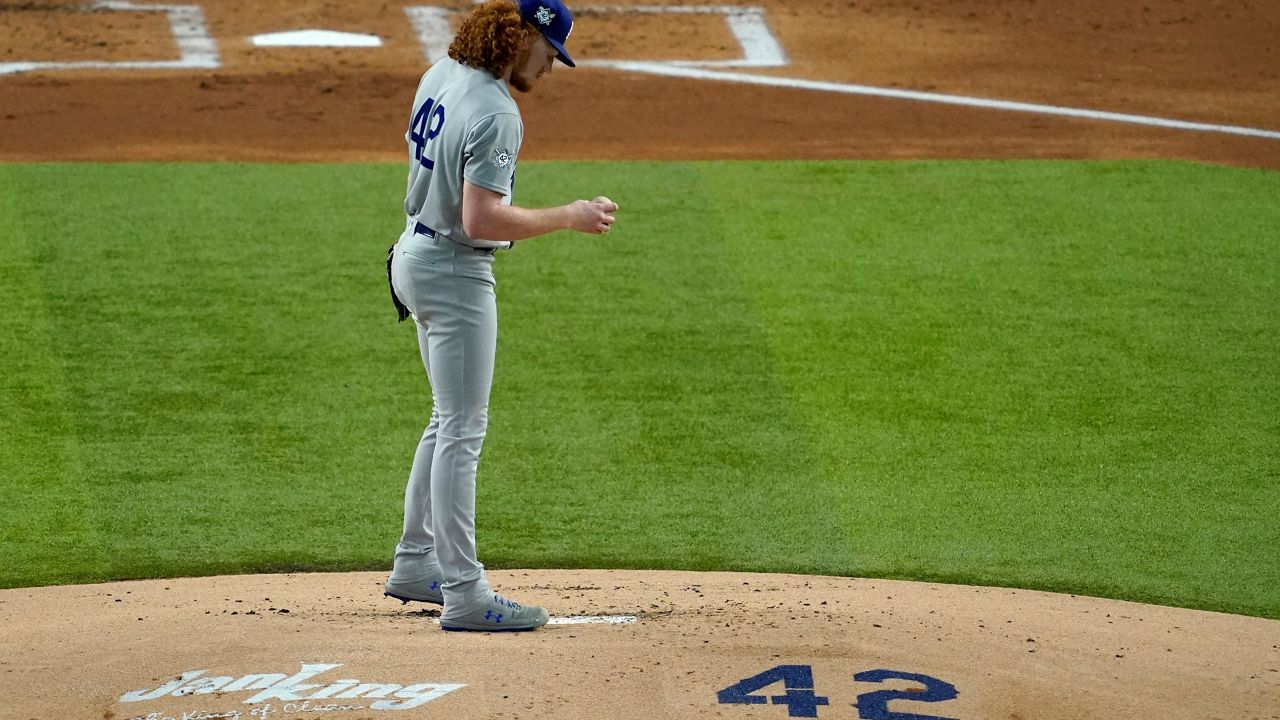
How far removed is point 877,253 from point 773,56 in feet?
15.1

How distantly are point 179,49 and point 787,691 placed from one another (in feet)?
32.7

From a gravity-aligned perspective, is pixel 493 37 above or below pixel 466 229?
above

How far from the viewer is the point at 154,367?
7.12 meters

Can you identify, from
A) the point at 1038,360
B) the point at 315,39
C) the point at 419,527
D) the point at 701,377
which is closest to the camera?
the point at 419,527

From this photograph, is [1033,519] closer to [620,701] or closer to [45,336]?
[620,701]

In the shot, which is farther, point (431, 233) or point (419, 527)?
point (419, 527)

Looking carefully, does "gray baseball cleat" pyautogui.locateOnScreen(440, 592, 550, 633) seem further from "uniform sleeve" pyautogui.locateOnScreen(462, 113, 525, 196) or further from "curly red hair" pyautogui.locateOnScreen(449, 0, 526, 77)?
"curly red hair" pyautogui.locateOnScreen(449, 0, 526, 77)

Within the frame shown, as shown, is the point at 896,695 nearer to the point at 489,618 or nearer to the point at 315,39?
the point at 489,618

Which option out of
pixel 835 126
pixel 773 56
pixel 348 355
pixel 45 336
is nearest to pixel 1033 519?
pixel 348 355

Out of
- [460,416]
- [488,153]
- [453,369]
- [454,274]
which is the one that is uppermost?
[488,153]

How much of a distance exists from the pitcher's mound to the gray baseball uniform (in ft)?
1.06

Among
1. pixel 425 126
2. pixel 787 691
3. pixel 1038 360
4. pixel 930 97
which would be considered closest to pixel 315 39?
pixel 930 97

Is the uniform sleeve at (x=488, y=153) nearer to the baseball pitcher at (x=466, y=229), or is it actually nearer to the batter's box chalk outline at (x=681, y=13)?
the baseball pitcher at (x=466, y=229)

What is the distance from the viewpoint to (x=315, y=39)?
42.8 feet
